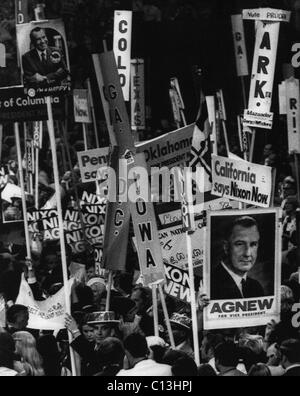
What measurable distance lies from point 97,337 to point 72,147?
153 cm

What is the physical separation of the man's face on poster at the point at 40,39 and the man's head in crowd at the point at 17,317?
6.62 ft

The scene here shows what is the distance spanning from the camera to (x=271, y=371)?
10453 millimetres

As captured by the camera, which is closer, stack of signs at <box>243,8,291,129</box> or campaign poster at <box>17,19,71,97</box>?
campaign poster at <box>17,19,71,97</box>

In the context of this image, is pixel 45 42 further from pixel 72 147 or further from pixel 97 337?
pixel 97 337

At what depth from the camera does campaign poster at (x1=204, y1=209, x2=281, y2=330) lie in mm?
10445

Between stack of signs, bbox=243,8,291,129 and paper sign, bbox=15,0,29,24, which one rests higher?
paper sign, bbox=15,0,29,24

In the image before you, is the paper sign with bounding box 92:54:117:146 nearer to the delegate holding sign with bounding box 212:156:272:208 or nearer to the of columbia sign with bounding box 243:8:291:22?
the delegate holding sign with bounding box 212:156:272:208

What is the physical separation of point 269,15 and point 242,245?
1797 mm

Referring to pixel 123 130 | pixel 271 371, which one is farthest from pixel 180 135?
pixel 271 371

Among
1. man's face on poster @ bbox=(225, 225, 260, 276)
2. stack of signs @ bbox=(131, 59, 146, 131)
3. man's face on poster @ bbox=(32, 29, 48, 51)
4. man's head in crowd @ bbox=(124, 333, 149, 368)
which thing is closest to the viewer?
man's face on poster @ bbox=(32, 29, 48, 51)

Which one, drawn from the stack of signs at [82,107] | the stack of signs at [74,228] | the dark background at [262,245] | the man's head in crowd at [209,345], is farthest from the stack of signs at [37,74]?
the man's head in crowd at [209,345]

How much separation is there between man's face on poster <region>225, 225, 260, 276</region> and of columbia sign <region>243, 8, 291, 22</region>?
1622 millimetres
